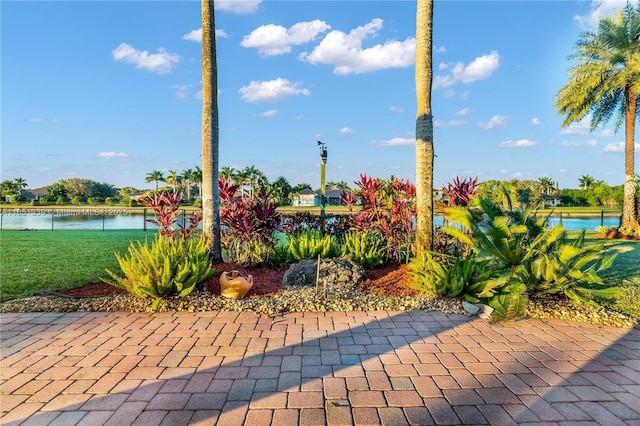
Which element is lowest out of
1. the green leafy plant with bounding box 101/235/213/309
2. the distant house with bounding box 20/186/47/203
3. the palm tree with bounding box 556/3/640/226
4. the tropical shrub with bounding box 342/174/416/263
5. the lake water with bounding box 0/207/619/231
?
the lake water with bounding box 0/207/619/231

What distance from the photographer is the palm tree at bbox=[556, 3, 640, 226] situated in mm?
15797

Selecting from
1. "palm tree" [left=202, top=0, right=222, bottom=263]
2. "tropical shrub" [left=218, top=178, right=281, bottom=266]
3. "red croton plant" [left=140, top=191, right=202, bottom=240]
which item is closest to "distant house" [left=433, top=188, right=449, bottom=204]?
"tropical shrub" [left=218, top=178, right=281, bottom=266]

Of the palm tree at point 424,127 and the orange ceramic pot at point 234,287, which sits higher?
the palm tree at point 424,127

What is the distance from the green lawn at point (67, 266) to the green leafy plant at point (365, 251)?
11.0ft

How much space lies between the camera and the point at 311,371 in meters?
3.01

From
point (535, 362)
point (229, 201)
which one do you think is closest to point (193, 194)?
point (229, 201)

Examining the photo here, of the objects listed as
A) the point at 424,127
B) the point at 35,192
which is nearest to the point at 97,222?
the point at 424,127

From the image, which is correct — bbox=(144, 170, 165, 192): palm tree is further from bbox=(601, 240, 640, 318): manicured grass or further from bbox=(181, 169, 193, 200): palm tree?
bbox=(601, 240, 640, 318): manicured grass

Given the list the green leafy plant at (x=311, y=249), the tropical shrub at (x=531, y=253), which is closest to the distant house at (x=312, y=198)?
the green leafy plant at (x=311, y=249)

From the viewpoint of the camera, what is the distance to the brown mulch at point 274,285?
5.36m

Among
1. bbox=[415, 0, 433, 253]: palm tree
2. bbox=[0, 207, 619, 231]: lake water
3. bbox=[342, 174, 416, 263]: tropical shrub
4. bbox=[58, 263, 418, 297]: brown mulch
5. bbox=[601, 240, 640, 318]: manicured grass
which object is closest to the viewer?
bbox=[601, 240, 640, 318]: manicured grass

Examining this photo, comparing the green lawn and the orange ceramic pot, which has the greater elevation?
the orange ceramic pot

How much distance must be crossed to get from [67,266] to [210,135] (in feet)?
13.6

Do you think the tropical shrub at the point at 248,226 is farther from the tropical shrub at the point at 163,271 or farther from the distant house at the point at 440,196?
the distant house at the point at 440,196
